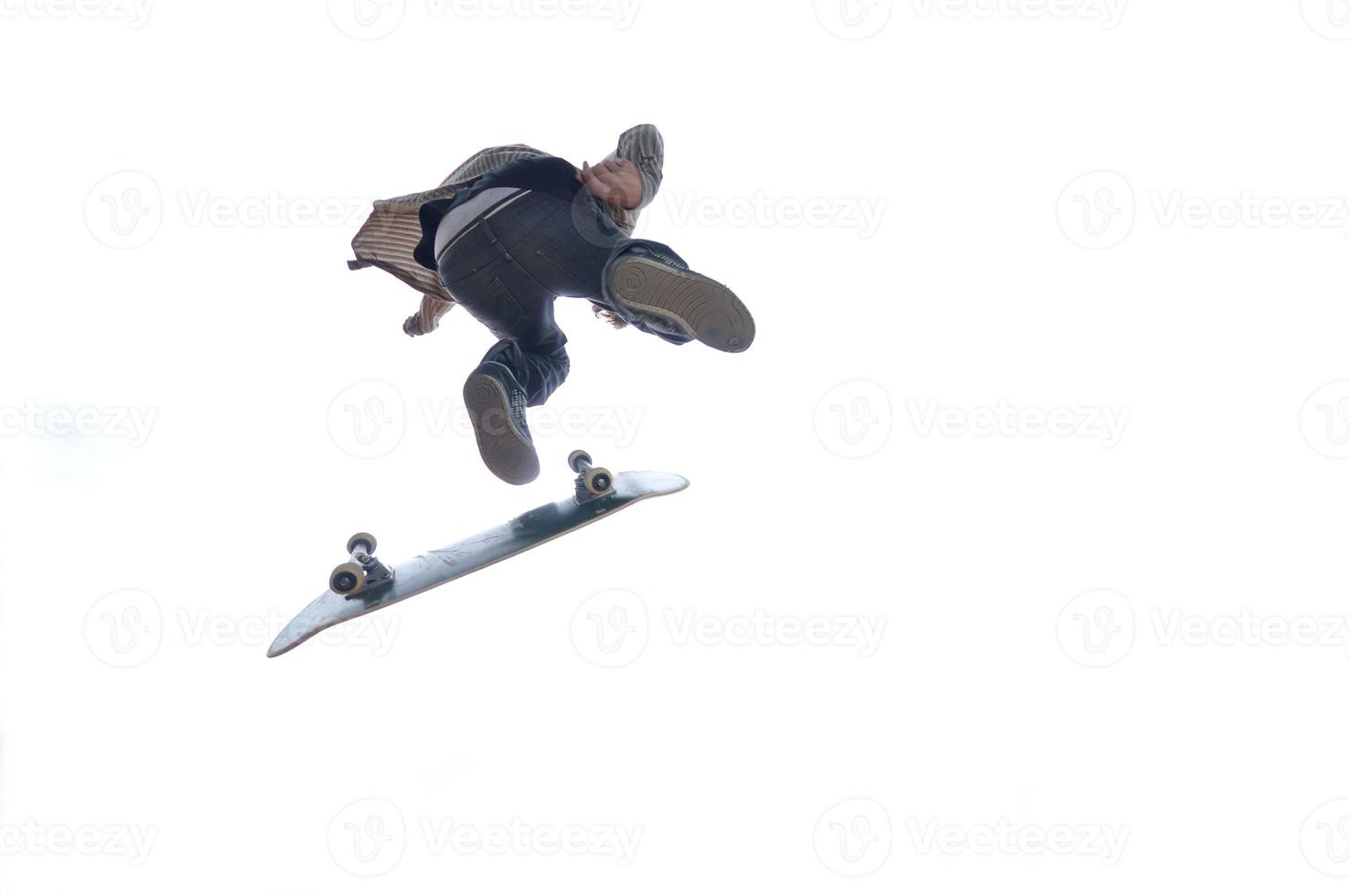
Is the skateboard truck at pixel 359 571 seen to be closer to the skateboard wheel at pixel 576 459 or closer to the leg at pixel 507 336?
the leg at pixel 507 336

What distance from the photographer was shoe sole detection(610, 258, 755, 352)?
257 centimetres

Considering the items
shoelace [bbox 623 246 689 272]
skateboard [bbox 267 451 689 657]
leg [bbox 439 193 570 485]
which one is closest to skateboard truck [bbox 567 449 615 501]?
skateboard [bbox 267 451 689 657]

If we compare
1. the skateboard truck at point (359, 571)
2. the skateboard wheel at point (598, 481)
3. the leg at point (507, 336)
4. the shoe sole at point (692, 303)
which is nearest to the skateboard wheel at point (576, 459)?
the skateboard wheel at point (598, 481)

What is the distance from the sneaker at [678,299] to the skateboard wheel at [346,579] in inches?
50.6

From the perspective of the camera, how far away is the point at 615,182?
294 cm

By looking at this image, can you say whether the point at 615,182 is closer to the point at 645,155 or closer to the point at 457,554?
the point at 645,155

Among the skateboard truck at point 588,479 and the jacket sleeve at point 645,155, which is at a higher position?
the jacket sleeve at point 645,155

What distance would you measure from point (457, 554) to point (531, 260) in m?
1.08

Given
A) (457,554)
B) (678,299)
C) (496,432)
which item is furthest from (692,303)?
(457,554)

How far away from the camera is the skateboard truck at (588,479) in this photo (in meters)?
3.22

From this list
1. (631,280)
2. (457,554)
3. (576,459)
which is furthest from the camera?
(576,459)

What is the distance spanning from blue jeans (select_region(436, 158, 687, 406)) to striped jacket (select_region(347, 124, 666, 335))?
0.11m

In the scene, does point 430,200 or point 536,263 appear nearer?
point 536,263

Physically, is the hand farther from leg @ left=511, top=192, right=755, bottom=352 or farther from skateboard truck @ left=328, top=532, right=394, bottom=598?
skateboard truck @ left=328, top=532, right=394, bottom=598
